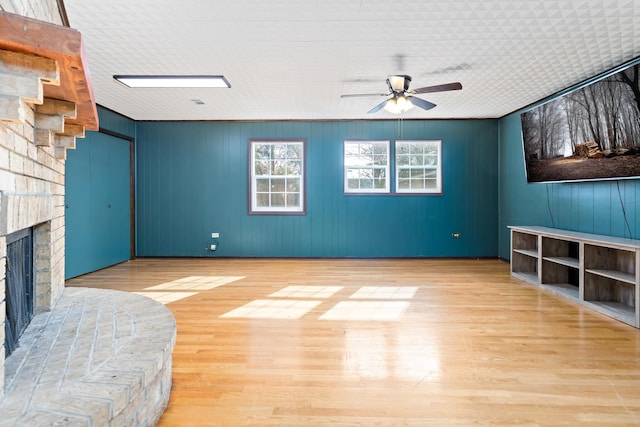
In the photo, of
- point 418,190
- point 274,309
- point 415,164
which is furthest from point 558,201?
point 274,309

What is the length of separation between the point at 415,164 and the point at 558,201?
2529 mm

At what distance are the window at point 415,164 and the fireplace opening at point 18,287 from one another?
590 cm

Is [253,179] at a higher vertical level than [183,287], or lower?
higher

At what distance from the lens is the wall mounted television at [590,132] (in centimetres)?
385

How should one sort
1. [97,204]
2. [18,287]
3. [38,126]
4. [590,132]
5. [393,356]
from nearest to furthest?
[38,126], [18,287], [393,356], [590,132], [97,204]

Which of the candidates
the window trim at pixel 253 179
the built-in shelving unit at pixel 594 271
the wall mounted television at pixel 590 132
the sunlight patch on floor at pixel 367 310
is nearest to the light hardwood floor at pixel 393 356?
the sunlight patch on floor at pixel 367 310

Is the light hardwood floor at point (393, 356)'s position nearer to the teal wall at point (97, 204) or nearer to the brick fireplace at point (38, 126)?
the teal wall at point (97, 204)

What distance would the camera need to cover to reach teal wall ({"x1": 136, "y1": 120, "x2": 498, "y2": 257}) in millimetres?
7230

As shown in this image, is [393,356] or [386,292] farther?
[386,292]

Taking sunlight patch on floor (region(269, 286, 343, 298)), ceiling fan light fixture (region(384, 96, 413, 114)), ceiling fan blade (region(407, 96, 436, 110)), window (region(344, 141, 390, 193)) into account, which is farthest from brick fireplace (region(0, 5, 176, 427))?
window (region(344, 141, 390, 193))

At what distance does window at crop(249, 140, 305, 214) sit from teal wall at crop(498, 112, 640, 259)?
3.75 m

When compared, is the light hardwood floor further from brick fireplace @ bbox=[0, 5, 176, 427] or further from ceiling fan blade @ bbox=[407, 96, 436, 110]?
ceiling fan blade @ bbox=[407, 96, 436, 110]

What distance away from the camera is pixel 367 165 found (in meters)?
7.31

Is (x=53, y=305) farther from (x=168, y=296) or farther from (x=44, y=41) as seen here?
(x=44, y=41)
